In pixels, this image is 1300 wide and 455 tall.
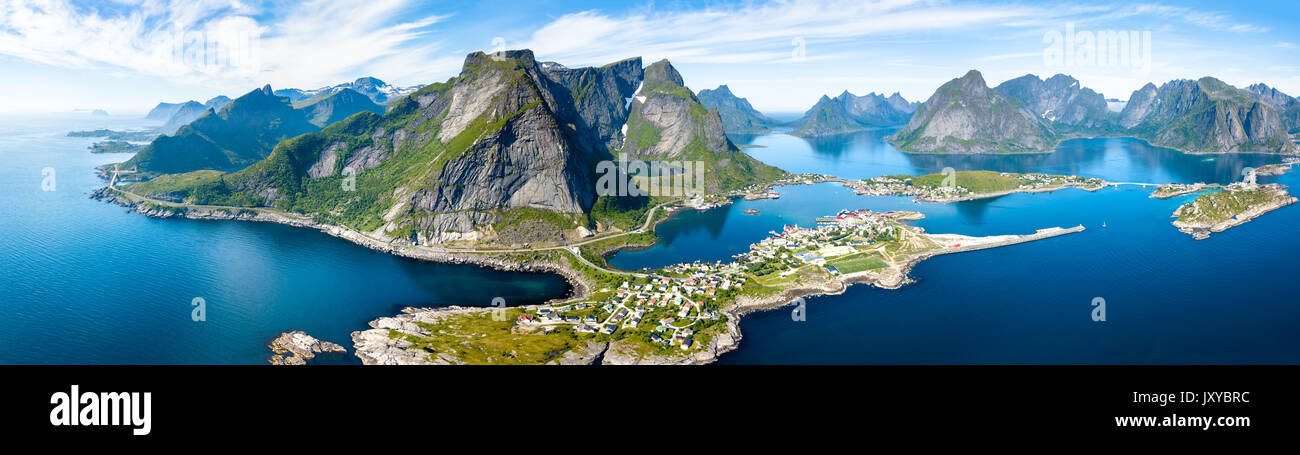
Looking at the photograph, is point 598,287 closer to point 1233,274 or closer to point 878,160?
point 1233,274

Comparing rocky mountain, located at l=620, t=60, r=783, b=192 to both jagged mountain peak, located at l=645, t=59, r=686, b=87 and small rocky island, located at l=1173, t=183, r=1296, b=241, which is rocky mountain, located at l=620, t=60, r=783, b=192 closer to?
jagged mountain peak, located at l=645, t=59, r=686, b=87

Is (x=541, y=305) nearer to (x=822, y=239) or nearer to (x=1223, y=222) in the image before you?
(x=822, y=239)

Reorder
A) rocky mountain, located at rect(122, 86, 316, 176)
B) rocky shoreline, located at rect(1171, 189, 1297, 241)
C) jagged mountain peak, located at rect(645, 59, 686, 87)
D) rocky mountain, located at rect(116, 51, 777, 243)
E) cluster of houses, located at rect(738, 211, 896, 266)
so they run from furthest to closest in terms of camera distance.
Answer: jagged mountain peak, located at rect(645, 59, 686, 87) → rocky mountain, located at rect(122, 86, 316, 176) → rocky mountain, located at rect(116, 51, 777, 243) → rocky shoreline, located at rect(1171, 189, 1297, 241) → cluster of houses, located at rect(738, 211, 896, 266)

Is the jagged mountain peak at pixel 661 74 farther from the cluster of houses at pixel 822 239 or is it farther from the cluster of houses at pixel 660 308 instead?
the cluster of houses at pixel 660 308

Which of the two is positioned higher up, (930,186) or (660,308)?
(930,186)

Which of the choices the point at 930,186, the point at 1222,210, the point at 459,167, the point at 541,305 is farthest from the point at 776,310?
the point at 930,186

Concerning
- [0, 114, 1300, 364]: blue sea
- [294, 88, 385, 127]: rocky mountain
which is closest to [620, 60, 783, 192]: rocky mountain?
[0, 114, 1300, 364]: blue sea
